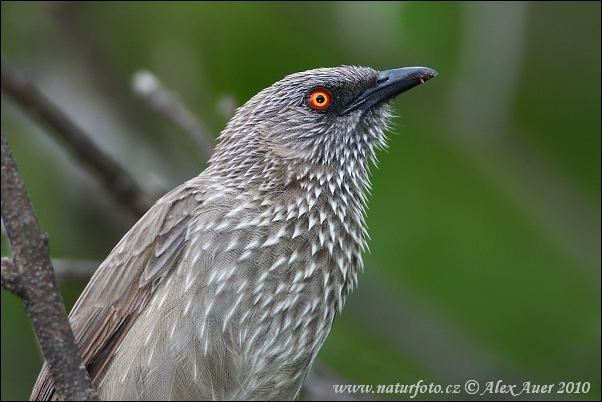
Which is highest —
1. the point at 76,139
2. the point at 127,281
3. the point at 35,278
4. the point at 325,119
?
the point at 325,119

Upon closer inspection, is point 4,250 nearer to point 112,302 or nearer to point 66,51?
point 66,51

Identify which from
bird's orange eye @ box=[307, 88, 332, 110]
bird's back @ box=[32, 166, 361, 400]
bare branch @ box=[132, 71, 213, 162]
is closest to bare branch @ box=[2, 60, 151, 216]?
bare branch @ box=[132, 71, 213, 162]

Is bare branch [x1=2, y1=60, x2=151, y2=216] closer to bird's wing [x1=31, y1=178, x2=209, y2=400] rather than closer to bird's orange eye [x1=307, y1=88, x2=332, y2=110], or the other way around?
bird's wing [x1=31, y1=178, x2=209, y2=400]

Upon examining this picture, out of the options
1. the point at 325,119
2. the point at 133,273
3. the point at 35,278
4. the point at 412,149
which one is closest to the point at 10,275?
the point at 35,278

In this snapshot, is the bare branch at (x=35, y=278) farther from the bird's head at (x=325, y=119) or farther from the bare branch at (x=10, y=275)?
the bird's head at (x=325, y=119)

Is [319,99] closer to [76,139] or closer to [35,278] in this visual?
[76,139]

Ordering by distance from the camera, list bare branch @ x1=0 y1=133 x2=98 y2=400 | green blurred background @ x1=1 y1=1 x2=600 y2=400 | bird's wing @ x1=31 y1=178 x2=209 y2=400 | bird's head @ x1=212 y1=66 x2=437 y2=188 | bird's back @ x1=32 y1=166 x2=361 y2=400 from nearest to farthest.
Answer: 1. bare branch @ x1=0 y1=133 x2=98 y2=400
2. bird's back @ x1=32 y1=166 x2=361 y2=400
3. bird's wing @ x1=31 y1=178 x2=209 y2=400
4. bird's head @ x1=212 y1=66 x2=437 y2=188
5. green blurred background @ x1=1 y1=1 x2=600 y2=400
